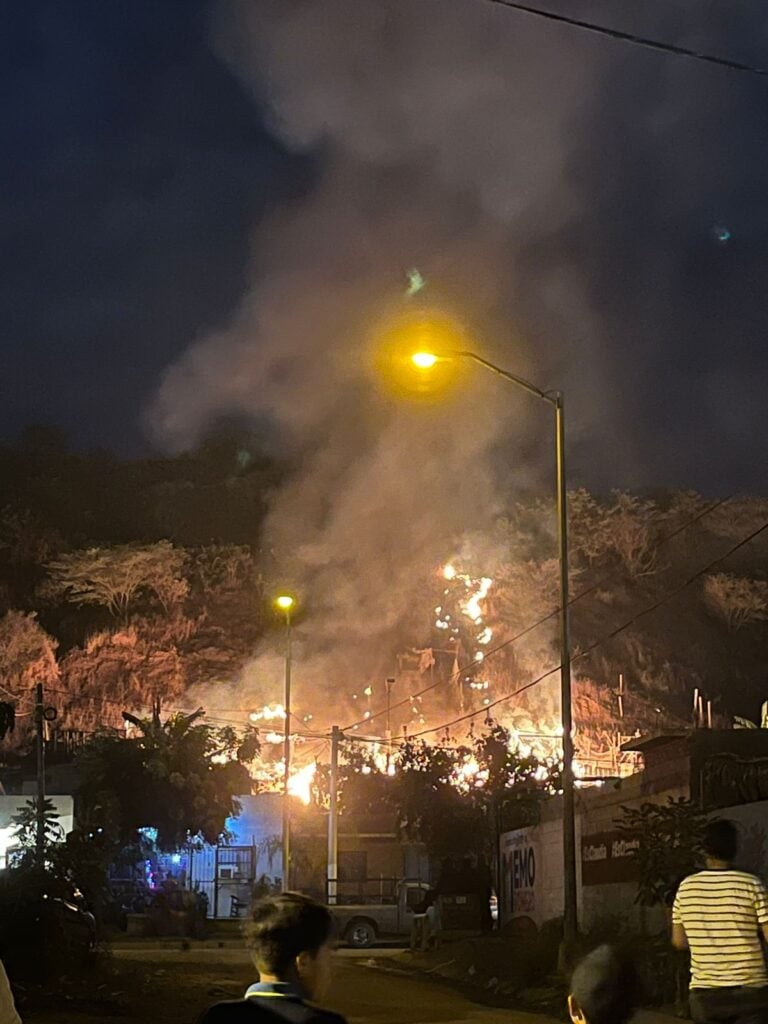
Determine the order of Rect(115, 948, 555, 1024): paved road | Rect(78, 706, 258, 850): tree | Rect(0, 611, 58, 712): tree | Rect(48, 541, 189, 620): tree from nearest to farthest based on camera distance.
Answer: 1. Rect(115, 948, 555, 1024): paved road
2. Rect(78, 706, 258, 850): tree
3. Rect(0, 611, 58, 712): tree
4. Rect(48, 541, 189, 620): tree

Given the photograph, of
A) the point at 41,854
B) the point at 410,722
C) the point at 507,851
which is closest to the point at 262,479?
the point at 410,722

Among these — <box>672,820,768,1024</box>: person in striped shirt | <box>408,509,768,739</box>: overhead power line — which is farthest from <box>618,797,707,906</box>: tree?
<box>408,509,768,739</box>: overhead power line

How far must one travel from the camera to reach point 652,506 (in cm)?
8475

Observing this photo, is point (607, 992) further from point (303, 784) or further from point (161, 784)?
point (303, 784)

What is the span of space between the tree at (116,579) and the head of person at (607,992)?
244ft

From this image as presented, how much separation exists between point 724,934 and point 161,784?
41.5 metres

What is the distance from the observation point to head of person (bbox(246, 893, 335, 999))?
378 cm

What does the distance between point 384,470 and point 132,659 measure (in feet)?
60.2

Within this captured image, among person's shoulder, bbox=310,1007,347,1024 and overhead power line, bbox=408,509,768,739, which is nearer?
person's shoulder, bbox=310,1007,347,1024

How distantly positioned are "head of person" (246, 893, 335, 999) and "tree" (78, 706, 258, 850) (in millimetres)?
43427

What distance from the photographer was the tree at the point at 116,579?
77.6 metres

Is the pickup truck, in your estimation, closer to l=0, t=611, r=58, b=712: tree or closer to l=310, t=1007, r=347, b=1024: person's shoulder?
l=310, t=1007, r=347, b=1024: person's shoulder

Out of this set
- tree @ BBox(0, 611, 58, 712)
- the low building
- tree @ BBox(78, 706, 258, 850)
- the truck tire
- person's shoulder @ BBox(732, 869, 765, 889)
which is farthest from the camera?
tree @ BBox(0, 611, 58, 712)

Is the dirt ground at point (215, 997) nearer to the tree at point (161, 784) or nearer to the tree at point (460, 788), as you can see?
the tree at point (460, 788)
